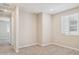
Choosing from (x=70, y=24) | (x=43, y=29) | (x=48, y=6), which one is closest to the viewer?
(x=48, y=6)

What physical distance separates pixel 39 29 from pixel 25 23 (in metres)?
0.55

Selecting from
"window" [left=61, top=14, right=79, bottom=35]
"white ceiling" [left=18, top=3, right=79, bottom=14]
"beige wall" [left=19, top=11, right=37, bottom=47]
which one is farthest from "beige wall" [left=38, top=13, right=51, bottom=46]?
"window" [left=61, top=14, right=79, bottom=35]

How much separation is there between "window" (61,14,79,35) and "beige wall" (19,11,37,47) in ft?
3.46

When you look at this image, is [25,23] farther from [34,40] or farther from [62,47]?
[62,47]

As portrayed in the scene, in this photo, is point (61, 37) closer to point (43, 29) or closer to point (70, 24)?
point (70, 24)

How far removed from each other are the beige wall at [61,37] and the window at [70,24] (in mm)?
141

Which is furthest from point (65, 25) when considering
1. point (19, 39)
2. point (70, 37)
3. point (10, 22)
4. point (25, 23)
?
point (10, 22)

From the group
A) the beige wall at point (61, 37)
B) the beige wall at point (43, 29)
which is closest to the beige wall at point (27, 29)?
the beige wall at point (43, 29)

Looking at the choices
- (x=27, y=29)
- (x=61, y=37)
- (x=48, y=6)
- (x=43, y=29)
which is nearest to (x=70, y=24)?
(x=61, y=37)

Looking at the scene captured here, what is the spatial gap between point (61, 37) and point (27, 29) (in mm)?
1236

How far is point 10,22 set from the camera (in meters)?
2.29

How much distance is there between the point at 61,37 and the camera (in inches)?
107

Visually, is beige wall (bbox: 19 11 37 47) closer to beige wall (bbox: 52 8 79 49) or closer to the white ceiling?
the white ceiling

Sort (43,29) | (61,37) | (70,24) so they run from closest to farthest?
1. (70,24)
2. (61,37)
3. (43,29)
